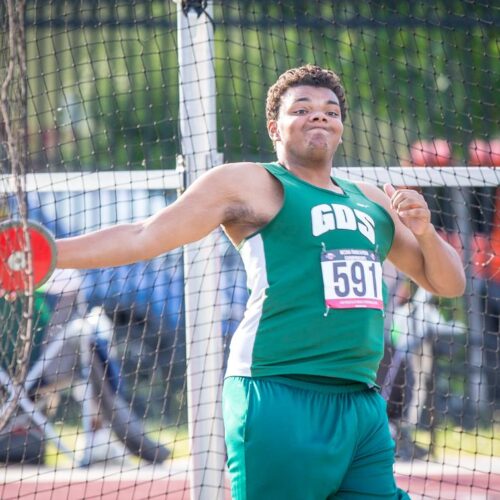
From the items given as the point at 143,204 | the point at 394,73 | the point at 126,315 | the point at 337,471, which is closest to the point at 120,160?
the point at 143,204

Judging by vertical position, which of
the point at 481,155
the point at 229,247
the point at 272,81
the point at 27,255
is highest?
the point at 272,81

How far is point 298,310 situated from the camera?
2.92 metres

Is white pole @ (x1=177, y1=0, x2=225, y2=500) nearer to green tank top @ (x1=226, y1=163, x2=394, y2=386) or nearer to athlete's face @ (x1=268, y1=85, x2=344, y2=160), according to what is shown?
athlete's face @ (x1=268, y1=85, x2=344, y2=160)

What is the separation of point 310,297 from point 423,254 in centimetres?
53

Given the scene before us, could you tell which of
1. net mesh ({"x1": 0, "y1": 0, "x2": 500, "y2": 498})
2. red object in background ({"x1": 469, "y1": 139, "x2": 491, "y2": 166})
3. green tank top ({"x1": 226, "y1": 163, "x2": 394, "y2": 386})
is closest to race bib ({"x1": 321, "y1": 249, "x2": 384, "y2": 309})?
green tank top ({"x1": 226, "y1": 163, "x2": 394, "y2": 386})

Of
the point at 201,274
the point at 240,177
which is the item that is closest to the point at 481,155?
the point at 201,274

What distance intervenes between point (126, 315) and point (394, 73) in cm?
215

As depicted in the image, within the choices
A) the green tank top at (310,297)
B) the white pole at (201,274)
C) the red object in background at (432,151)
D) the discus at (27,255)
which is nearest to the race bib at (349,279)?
the green tank top at (310,297)

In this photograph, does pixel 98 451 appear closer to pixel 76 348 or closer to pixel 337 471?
pixel 76 348

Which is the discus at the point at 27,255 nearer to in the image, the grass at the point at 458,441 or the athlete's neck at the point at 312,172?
the athlete's neck at the point at 312,172

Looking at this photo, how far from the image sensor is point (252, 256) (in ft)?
9.77

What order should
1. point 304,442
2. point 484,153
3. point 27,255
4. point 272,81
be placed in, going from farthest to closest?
point 272,81 → point 484,153 → point 304,442 → point 27,255

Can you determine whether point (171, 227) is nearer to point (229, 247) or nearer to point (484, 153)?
point (229, 247)

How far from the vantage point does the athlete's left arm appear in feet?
10.4
